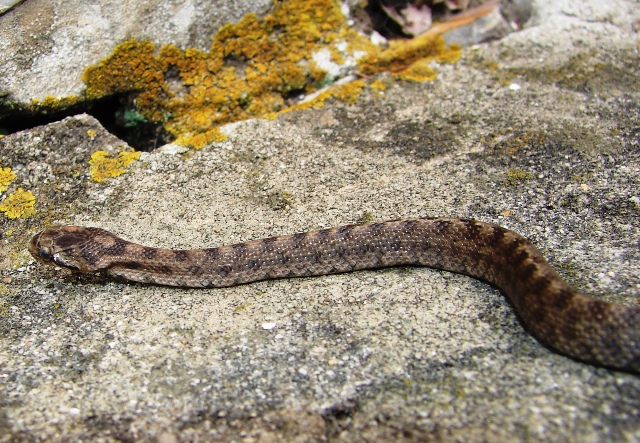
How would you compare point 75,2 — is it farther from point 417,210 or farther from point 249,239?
point 417,210

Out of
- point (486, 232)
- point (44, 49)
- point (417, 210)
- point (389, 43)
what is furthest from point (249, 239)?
point (389, 43)

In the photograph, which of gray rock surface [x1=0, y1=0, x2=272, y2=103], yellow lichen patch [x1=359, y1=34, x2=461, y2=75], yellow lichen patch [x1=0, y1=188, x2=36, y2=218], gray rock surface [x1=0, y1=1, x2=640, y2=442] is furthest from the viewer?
yellow lichen patch [x1=359, y1=34, x2=461, y2=75]

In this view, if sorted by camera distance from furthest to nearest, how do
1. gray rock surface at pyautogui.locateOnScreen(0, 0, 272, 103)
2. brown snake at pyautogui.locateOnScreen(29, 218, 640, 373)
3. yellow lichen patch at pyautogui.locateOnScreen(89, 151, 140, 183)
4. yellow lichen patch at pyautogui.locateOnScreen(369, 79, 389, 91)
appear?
yellow lichen patch at pyautogui.locateOnScreen(369, 79, 389, 91), yellow lichen patch at pyautogui.locateOnScreen(89, 151, 140, 183), gray rock surface at pyautogui.locateOnScreen(0, 0, 272, 103), brown snake at pyautogui.locateOnScreen(29, 218, 640, 373)

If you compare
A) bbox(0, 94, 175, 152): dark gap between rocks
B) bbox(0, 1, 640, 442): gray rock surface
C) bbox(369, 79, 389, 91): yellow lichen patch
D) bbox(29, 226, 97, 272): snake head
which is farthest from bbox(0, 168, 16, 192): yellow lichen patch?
bbox(369, 79, 389, 91): yellow lichen patch

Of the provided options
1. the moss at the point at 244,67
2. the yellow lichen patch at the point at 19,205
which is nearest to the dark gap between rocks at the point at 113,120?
the moss at the point at 244,67

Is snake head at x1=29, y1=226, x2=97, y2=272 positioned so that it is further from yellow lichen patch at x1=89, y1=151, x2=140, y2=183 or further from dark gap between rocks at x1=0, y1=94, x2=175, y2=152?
dark gap between rocks at x1=0, y1=94, x2=175, y2=152

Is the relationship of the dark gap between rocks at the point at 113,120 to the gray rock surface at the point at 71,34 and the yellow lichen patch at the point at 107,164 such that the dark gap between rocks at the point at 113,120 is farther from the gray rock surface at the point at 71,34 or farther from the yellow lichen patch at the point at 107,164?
the yellow lichen patch at the point at 107,164
